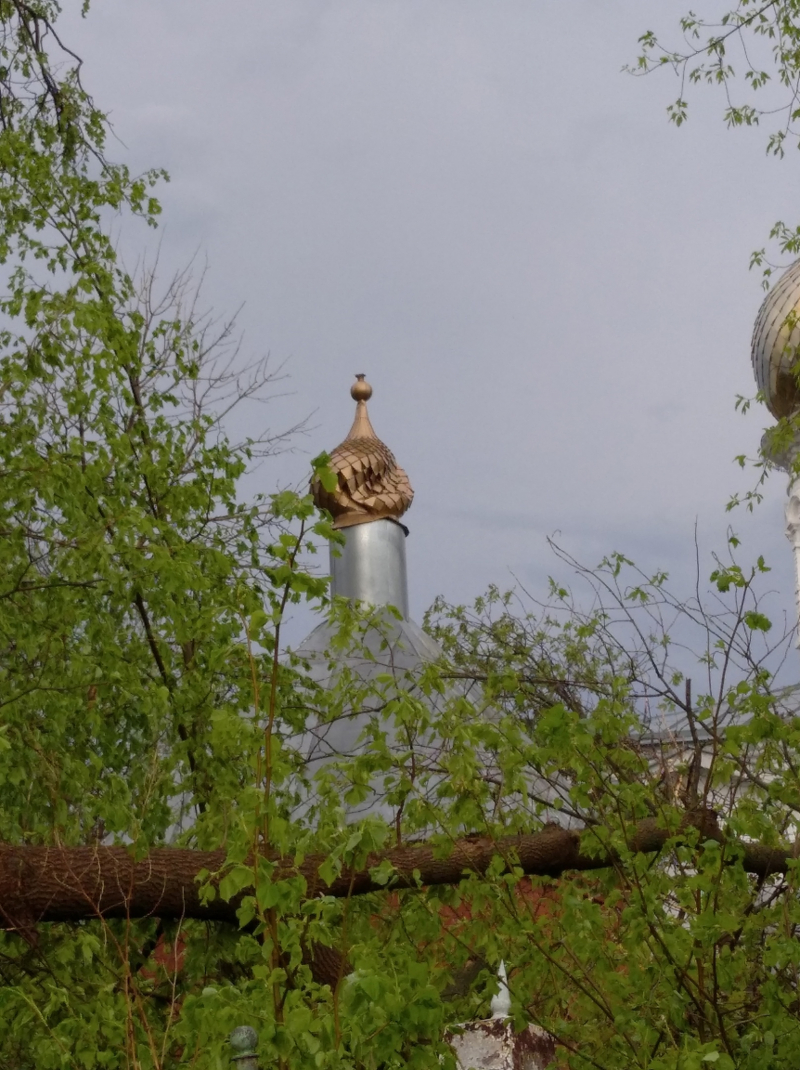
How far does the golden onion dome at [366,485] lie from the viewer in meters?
16.9

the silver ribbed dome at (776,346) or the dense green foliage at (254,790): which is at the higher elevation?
the silver ribbed dome at (776,346)

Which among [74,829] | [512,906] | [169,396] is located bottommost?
[512,906]

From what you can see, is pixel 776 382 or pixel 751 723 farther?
pixel 776 382

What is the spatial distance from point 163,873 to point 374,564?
37.7ft


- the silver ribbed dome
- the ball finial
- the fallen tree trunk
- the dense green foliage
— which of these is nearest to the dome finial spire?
the ball finial

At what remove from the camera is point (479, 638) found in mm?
17938

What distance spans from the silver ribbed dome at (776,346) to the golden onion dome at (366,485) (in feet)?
13.5

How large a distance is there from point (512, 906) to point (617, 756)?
65 centimetres

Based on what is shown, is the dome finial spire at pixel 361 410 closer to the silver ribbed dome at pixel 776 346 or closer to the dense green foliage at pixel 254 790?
the silver ribbed dome at pixel 776 346

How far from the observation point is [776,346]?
17.2 metres

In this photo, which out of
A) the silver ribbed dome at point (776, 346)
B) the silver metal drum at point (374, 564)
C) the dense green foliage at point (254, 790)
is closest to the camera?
the dense green foliage at point (254, 790)

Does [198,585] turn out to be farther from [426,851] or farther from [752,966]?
[752,966]

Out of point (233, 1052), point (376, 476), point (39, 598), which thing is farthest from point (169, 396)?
point (376, 476)

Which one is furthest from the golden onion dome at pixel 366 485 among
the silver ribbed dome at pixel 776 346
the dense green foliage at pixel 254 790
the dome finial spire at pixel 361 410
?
the dense green foliage at pixel 254 790
